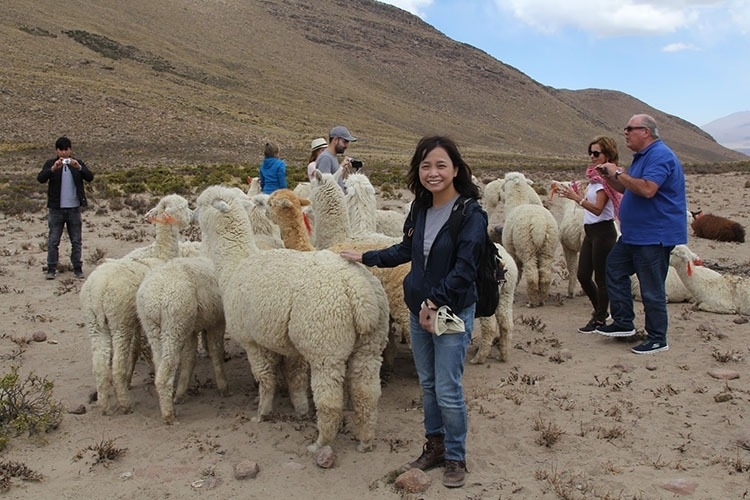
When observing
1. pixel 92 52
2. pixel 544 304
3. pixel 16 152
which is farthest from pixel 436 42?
pixel 544 304

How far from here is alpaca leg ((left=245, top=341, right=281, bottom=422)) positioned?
5.59 m

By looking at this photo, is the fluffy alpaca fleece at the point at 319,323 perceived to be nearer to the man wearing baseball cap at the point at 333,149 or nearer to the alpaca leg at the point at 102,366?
the alpaca leg at the point at 102,366

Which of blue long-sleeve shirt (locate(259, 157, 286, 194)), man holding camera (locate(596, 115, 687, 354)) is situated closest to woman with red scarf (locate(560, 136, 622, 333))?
man holding camera (locate(596, 115, 687, 354))

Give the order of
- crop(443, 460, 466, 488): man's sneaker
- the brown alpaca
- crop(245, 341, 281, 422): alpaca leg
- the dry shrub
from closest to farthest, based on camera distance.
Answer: crop(443, 460, 466, 488): man's sneaker < the dry shrub < crop(245, 341, 281, 422): alpaca leg < the brown alpaca

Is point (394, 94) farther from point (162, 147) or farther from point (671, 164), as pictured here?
point (671, 164)

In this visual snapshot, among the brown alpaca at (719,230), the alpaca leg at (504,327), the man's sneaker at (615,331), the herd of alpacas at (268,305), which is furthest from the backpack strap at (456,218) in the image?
the brown alpaca at (719,230)

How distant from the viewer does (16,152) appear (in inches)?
1537

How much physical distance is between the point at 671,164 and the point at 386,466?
13.7ft

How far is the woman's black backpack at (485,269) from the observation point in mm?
4062

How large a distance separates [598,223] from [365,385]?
429 cm

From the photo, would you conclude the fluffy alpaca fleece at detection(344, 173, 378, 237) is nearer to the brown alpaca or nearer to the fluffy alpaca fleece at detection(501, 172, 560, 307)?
the fluffy alpaca fleece at detection(501, 172, 560, 307)

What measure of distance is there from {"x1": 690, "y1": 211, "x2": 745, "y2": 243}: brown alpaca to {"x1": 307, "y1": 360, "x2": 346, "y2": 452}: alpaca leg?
12.8 m

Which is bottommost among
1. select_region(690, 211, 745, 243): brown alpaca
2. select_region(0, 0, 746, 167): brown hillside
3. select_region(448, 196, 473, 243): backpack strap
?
select_region(690, 211, 745, 243): brown alpaca

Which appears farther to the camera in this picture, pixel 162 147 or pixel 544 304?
pixel 162 147
